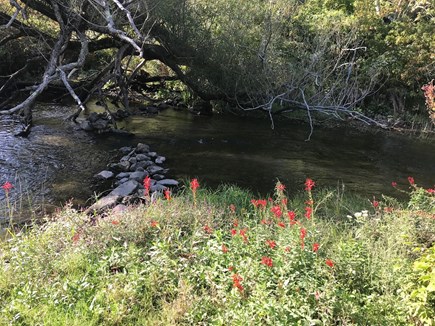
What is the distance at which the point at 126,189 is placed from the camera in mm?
7484

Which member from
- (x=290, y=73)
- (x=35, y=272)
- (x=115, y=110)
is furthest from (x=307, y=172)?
(x=115, y=110)

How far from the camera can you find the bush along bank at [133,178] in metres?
6.83

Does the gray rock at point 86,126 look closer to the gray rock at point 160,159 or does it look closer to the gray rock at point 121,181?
the gray rock at point 160,159

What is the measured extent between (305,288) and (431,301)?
942 mm

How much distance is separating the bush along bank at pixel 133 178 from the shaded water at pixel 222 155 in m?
0.37

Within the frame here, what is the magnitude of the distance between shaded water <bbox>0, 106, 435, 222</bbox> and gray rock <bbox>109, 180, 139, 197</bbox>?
65cm

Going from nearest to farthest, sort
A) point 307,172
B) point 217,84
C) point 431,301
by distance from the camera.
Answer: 1. point 431,301
2. point 307,172
3. point 217,84

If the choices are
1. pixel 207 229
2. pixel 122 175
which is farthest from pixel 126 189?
pixel 207 229

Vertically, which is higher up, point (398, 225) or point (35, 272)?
point (398, 225)

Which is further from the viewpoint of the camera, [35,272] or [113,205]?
[113,205]

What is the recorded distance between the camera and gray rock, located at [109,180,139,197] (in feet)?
23.8

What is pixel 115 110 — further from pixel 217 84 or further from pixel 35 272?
pixel 35 272

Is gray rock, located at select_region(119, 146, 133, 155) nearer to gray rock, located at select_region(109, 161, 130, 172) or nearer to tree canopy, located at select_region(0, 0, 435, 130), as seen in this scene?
gray rock, located at select_region(109, 161, 130, 172)

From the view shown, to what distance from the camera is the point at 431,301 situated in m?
2.95
